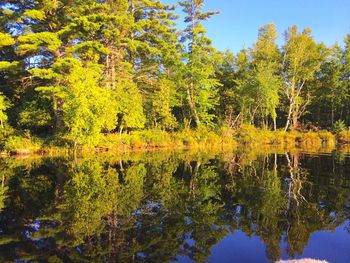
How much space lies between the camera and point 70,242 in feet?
24.3

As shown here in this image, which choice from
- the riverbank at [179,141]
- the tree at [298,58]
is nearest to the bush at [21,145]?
the riverbank at [179,141]

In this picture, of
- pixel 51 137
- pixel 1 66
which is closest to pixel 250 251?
pixel 51 137

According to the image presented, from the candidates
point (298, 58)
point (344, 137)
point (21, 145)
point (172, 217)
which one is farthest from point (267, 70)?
point (172, 217)

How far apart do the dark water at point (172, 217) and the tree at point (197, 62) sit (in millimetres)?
23218

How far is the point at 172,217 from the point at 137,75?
98.8 ft

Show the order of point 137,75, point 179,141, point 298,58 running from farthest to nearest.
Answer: point 298,58 → point 137,75 → point 179,141

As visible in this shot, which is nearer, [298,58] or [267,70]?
[267,70]

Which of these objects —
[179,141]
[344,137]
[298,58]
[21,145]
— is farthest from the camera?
[298,58]

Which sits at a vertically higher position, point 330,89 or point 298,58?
point 298,58

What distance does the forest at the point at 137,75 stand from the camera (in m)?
27.0

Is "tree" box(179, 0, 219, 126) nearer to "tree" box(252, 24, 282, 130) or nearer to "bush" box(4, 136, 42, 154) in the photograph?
"tree" box(252, 24, 282, 130)

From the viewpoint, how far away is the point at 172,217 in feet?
31.2

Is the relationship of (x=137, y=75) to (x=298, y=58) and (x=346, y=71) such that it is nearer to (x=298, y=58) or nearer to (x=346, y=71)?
(x=298, y=58)

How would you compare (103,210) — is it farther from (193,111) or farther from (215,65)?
(215,65)
